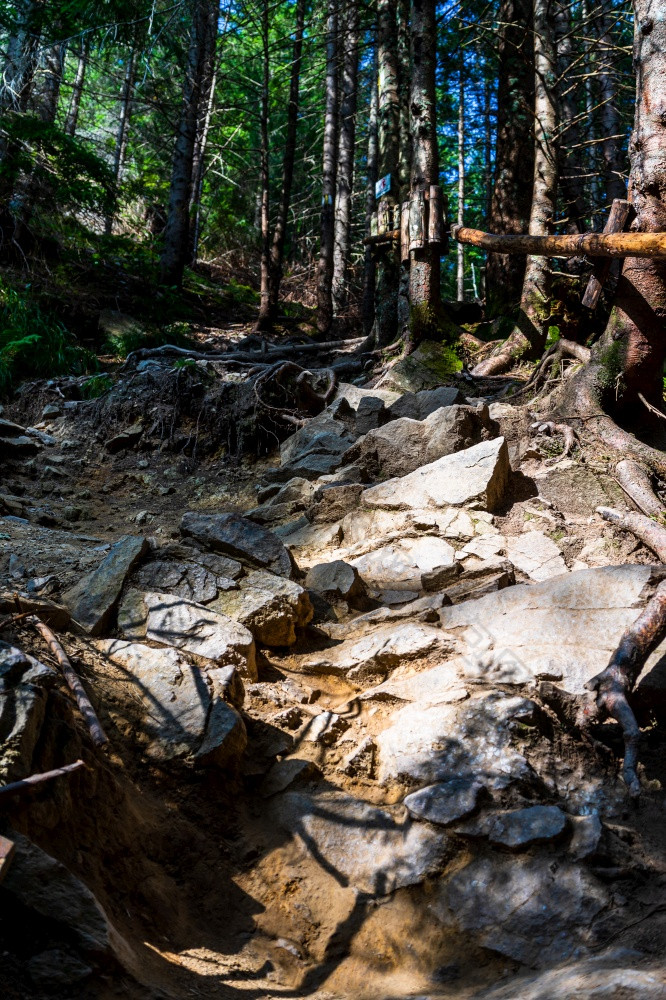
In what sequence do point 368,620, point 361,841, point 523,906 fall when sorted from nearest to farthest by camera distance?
1. point 523,906
2. point 361,841
3. point 368,620

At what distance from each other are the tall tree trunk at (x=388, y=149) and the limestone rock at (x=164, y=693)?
7014mm

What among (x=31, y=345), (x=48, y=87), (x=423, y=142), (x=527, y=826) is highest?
(x=48, y=87)

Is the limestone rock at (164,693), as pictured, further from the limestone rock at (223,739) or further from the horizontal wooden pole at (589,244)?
the horizontal wooden pole at (589,244)

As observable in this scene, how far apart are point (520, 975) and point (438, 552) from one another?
2.97m

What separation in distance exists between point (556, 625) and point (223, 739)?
1997mm

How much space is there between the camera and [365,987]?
2.41 meters

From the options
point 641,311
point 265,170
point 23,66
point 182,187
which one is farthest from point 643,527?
point 182,187

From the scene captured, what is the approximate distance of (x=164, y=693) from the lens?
3.26m

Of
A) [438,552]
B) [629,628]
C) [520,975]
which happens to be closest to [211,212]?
[438,552]

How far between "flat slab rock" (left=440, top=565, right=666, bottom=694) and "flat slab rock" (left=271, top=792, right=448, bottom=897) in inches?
40.5

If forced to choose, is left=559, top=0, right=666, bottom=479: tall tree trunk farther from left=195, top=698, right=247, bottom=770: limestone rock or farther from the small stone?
left=195, top=698, right=247, bottom=770: limestone rock

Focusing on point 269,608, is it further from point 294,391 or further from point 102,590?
point 294,391

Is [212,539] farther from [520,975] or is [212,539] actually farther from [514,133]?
[514,133]

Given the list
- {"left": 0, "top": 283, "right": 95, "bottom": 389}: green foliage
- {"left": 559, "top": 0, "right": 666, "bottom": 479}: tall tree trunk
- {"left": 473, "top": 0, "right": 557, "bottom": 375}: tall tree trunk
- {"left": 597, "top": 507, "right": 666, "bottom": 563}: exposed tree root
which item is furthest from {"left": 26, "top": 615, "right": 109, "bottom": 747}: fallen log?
{"left": 0, "top": 283, "right": 95, "bottom": 389}: green foliage
